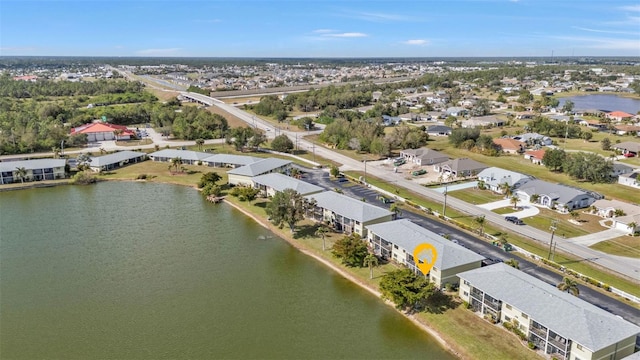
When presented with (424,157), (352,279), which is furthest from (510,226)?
(424,157)

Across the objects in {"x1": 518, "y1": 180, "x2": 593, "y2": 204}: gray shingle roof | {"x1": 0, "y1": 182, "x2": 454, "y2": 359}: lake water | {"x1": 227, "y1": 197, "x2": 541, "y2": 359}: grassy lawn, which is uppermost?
{"x1": 518, "y1": 180, "x2": 593, "y2": 204}: gray shingle roof

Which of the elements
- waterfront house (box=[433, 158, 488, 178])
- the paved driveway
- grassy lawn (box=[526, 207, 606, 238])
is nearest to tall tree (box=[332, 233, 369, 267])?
grassy lawn (box=[526, 207, 606, 238])

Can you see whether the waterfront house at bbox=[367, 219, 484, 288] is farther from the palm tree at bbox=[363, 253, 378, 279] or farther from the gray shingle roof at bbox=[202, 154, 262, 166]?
the gray shingle roof at bbox=[202, 154, 262, 166]

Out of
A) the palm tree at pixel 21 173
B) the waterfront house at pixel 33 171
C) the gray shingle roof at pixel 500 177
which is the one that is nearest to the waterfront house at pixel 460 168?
the gray shingle roof at pixel 500 177

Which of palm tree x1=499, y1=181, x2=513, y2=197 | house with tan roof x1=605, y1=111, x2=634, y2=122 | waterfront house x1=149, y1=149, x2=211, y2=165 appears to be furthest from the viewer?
house with tan roof x1=605, y1=111, x2=634, y2=122

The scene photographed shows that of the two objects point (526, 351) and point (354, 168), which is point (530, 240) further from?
point (354, 168)

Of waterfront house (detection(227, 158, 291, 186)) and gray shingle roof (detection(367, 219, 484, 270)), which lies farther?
waterfront house (detection(227, 158, 291, 186))

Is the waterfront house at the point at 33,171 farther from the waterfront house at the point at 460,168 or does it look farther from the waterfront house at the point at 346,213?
the waterfront house at the point at 460,168
